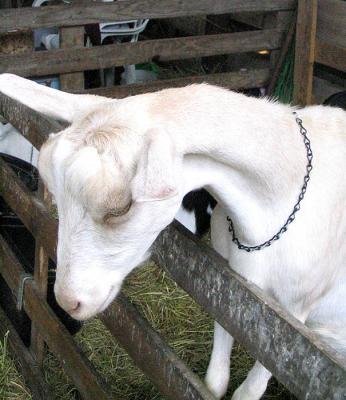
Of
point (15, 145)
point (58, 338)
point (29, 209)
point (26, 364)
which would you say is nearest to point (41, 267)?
point (29, 209)

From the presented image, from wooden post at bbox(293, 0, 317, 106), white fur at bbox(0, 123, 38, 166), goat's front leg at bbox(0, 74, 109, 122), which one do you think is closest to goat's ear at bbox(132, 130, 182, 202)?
goat's front leg at bbox(0, 74, 109, 122)

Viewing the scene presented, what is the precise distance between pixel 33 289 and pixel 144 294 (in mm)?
1052

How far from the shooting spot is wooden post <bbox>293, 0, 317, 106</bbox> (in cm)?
609

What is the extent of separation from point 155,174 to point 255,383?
1.27 metres

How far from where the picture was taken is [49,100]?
211cm

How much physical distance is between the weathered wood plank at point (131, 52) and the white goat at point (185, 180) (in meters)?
3.34

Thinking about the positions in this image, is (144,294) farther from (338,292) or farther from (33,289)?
(338,292)

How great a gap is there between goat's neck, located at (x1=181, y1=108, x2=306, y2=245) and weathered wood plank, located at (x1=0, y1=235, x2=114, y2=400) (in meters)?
0.84

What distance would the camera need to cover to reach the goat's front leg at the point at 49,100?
2.08 meters

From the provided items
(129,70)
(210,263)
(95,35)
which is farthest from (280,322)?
(129,70)

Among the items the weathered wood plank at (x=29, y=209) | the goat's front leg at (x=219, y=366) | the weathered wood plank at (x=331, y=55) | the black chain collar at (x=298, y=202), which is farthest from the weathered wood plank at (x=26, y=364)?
the weathered wood plank at (x=331, y=55)

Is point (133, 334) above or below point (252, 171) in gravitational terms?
below

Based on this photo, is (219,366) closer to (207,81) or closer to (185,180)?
(185,180)

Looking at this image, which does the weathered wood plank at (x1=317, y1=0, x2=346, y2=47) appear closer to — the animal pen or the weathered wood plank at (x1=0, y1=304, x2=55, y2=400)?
the animal pen
